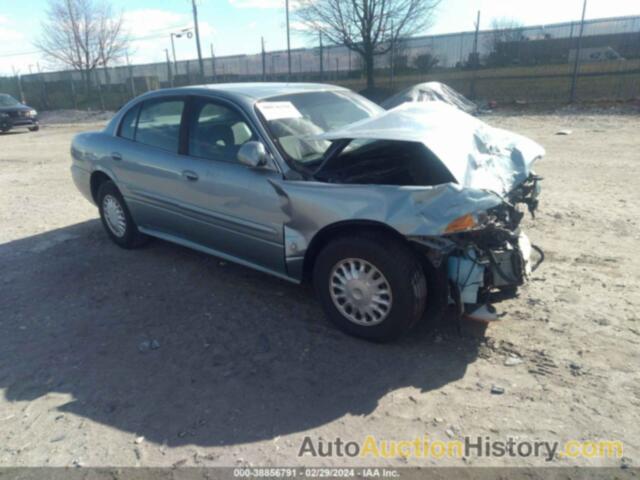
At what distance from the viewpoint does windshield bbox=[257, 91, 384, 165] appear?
146 inches

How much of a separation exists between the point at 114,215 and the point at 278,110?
244 cm

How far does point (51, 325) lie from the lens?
3.78 m

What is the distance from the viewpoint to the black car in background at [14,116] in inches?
748

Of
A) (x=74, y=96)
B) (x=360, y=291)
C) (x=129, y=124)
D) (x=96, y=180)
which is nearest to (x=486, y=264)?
(x=360, y=291)

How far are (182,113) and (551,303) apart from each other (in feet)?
11.5

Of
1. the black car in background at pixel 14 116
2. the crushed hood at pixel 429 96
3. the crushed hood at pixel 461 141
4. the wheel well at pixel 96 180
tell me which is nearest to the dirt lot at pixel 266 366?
the wheel well at pixel 96 180

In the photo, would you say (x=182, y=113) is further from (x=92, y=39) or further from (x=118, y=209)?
(x=92, y=39)

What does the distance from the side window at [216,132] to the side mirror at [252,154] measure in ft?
1.00

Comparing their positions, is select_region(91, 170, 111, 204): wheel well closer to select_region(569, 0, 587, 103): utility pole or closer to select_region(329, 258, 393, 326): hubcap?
select_region(329, 258, 393, 326): hubcap

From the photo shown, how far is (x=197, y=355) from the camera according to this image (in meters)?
3.30

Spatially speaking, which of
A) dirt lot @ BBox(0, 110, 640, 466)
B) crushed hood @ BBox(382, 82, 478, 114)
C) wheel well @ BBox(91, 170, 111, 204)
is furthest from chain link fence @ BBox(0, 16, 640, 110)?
wheel well @ BBox(91, 170, 111, 204)

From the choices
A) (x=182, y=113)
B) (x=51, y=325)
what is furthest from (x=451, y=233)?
(x=51, y=325)

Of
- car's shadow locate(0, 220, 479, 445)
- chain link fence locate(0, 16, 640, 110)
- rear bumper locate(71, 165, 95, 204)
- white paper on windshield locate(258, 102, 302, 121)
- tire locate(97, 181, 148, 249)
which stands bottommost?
car's shadow locate(0, 220, 479, 445)

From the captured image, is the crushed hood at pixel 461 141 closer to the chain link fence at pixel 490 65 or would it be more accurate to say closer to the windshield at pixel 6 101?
the chain link fence at pixel 490 65
